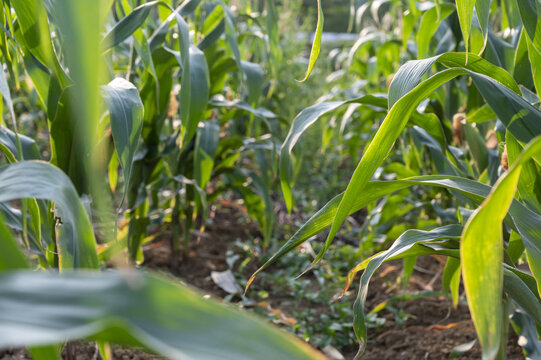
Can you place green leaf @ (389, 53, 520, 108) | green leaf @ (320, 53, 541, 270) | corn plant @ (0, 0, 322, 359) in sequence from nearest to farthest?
corn plant @ (0, 0, 322, 359), green leaf @ (320, 53, 541, 270), green leaf @ (389, 53, 520, 108)

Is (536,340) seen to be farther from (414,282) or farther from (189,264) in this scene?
(189,264)

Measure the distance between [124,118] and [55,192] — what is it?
306 mm

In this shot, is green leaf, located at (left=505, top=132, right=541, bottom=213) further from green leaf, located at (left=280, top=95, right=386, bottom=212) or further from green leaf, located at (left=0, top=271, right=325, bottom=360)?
green leaf, located at (left=0, top=271, right=325, bottom=360)

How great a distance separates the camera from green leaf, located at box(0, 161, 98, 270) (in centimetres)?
44

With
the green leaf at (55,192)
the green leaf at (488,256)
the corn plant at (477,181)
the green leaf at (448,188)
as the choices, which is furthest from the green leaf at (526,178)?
the green leaf at (55,192)

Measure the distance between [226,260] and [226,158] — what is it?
0.33 m

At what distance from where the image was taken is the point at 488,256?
0.38m

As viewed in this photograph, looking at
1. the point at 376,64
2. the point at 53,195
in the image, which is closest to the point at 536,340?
the point at 53,195

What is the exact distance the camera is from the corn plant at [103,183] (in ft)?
0.67

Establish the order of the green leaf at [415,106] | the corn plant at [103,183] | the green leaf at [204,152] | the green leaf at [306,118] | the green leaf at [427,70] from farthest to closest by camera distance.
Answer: the green leaf at [204,152], the green leaf at [306,118], the green leaf at [427,70], the green leaf at [415,106], the corn plant at [103,183]

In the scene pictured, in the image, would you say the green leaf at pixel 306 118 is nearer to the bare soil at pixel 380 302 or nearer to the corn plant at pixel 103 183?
the corn plant at pixel 103 183

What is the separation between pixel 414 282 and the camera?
1.69 m

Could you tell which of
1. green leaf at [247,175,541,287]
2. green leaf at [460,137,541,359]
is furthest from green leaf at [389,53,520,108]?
green leaf at [460,137,541,359]

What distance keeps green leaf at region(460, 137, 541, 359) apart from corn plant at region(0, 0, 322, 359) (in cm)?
15
